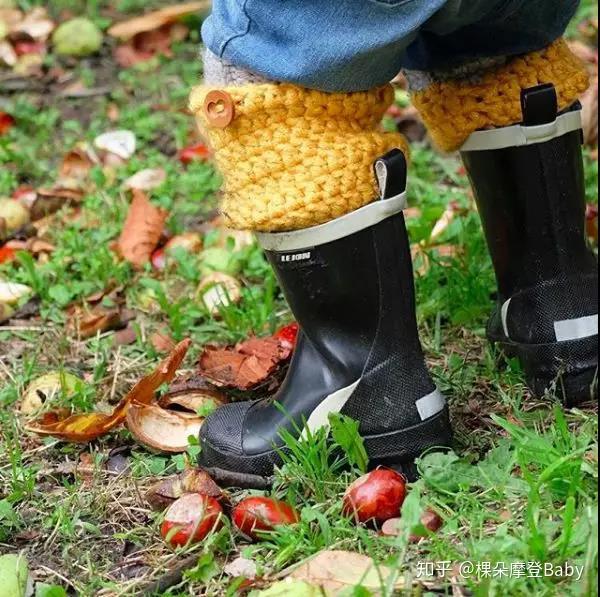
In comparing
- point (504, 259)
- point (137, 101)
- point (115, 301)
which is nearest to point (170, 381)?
point (115, 301)

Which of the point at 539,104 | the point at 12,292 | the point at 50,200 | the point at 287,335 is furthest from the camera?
the point at 50,200

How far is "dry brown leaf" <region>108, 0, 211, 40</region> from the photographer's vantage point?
3137 millimetres

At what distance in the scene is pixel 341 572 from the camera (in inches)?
45.1

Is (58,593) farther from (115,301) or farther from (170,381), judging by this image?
(115,301)

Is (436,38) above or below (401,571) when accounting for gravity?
above

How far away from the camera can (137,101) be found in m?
2.88

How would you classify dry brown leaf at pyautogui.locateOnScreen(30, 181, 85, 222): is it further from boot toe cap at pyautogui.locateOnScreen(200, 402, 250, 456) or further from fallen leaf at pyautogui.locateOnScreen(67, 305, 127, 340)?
boot toe cap at pyautogui.locateOnScreen(200, 402, 250, 456)

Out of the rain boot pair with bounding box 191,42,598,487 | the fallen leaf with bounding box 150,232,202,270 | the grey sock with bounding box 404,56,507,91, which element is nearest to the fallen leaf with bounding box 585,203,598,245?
the rain boot pair with bounding box 191,42,598,487

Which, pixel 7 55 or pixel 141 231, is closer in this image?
pixel 141 231

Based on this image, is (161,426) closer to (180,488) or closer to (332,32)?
(180,488)

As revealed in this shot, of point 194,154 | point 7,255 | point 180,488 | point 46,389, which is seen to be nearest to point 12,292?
point 7,255

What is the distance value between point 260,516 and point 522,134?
592mm

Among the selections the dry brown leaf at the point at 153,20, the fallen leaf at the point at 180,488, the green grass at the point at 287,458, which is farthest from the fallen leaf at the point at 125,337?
the dry brown leaf at the point at 153,20

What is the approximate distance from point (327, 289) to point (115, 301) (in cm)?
74
